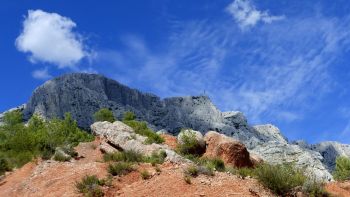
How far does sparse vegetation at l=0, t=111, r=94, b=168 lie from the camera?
45.2m

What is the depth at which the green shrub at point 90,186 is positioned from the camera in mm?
27239

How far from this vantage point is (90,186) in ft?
91.4

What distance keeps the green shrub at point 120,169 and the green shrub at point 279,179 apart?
704cm

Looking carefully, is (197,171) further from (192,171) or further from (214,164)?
(214,164)

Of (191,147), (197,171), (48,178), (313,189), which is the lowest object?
(313,189)

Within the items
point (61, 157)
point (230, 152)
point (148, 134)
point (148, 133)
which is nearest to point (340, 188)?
point (230, 152)

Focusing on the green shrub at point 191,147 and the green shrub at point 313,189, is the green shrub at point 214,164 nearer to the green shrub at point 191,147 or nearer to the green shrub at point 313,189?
the green shrub at point 313,189

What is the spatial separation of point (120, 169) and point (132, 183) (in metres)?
1.72

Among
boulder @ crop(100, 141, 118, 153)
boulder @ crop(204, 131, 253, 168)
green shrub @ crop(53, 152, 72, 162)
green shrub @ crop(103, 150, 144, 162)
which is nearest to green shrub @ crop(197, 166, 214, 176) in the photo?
green shrub @ crop(103, 150, 144, 162)

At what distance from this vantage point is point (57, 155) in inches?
1517

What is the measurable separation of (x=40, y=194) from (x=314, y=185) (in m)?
14.6

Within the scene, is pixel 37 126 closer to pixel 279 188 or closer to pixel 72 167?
pixel 72 167

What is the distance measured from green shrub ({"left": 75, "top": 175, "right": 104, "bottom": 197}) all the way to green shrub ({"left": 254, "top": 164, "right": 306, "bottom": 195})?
8128 mm

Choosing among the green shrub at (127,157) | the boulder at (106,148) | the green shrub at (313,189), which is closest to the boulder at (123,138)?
the boulder at (106,148)
